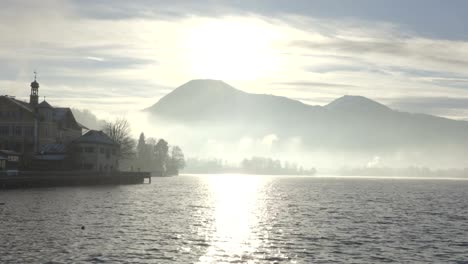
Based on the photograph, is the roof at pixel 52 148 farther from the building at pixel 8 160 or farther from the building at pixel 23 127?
the building at pixel 8 160

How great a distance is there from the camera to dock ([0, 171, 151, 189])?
103 meters

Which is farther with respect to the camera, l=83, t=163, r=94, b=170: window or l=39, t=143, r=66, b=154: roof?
l=83, t=163, r=94, b=170: window

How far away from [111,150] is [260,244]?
354 ft

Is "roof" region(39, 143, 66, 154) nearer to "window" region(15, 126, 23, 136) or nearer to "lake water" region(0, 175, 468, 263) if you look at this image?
"window" region(15, 126, 23, 136)

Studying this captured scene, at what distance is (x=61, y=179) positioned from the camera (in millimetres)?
118500

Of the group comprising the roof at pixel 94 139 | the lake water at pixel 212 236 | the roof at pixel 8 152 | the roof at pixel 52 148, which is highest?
the roof at pixel 94 139

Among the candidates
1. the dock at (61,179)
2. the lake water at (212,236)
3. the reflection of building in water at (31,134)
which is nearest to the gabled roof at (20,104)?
the reflection of building in water at (31,134)

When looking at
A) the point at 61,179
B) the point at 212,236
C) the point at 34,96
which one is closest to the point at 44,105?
the point at 34,96

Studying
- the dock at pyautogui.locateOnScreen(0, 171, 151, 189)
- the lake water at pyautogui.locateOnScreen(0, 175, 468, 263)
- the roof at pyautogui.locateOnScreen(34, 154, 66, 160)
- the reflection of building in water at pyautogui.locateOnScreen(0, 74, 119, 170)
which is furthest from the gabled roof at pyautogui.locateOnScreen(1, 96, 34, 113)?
the lake water at pyautogui.locateOnScreen(0, 175, 468, 263)

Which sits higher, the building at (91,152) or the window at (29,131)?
the window at (29,131)

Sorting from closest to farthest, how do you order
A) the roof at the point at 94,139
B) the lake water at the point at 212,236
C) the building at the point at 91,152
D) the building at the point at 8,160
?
the lake water at the point at 212,236, the building at the point at 8,160, the roof at the point at 94,139, the building at the point at 91,152

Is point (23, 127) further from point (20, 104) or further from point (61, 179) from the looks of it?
point (61, 179)

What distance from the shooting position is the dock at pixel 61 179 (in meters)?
103

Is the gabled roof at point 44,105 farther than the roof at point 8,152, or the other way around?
the gabled roof at point 44,105
